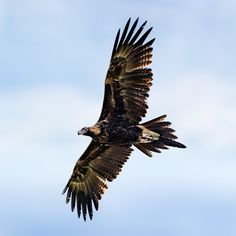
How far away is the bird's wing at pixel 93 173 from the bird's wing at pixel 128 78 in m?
1.77

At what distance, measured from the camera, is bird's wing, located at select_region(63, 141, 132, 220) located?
2353cm

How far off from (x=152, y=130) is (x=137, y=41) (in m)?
2.39

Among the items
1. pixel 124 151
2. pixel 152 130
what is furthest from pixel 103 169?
pixel 152 130

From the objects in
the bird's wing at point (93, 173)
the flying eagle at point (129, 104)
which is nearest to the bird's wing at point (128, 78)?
the flying eagle at point (129, 104)

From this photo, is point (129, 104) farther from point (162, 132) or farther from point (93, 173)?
point (93, 173)

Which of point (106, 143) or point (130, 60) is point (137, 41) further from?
point (106, 143)

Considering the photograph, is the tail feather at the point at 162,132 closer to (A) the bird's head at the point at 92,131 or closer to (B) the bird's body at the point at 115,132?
(B) the bird's body at the point at 115,132

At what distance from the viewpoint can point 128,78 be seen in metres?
21.7

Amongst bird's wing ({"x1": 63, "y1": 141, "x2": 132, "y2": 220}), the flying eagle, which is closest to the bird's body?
the flying eagle

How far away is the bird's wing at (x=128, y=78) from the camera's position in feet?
70.4

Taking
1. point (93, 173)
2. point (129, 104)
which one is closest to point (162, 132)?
point (129, 104)

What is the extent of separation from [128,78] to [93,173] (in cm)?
367

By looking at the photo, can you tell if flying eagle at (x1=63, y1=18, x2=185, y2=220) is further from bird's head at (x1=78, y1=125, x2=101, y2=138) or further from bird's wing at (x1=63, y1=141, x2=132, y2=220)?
bird's wing at (x1=63, y1=141, x2=132, y2=220)

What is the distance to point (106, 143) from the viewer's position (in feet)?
72.1
